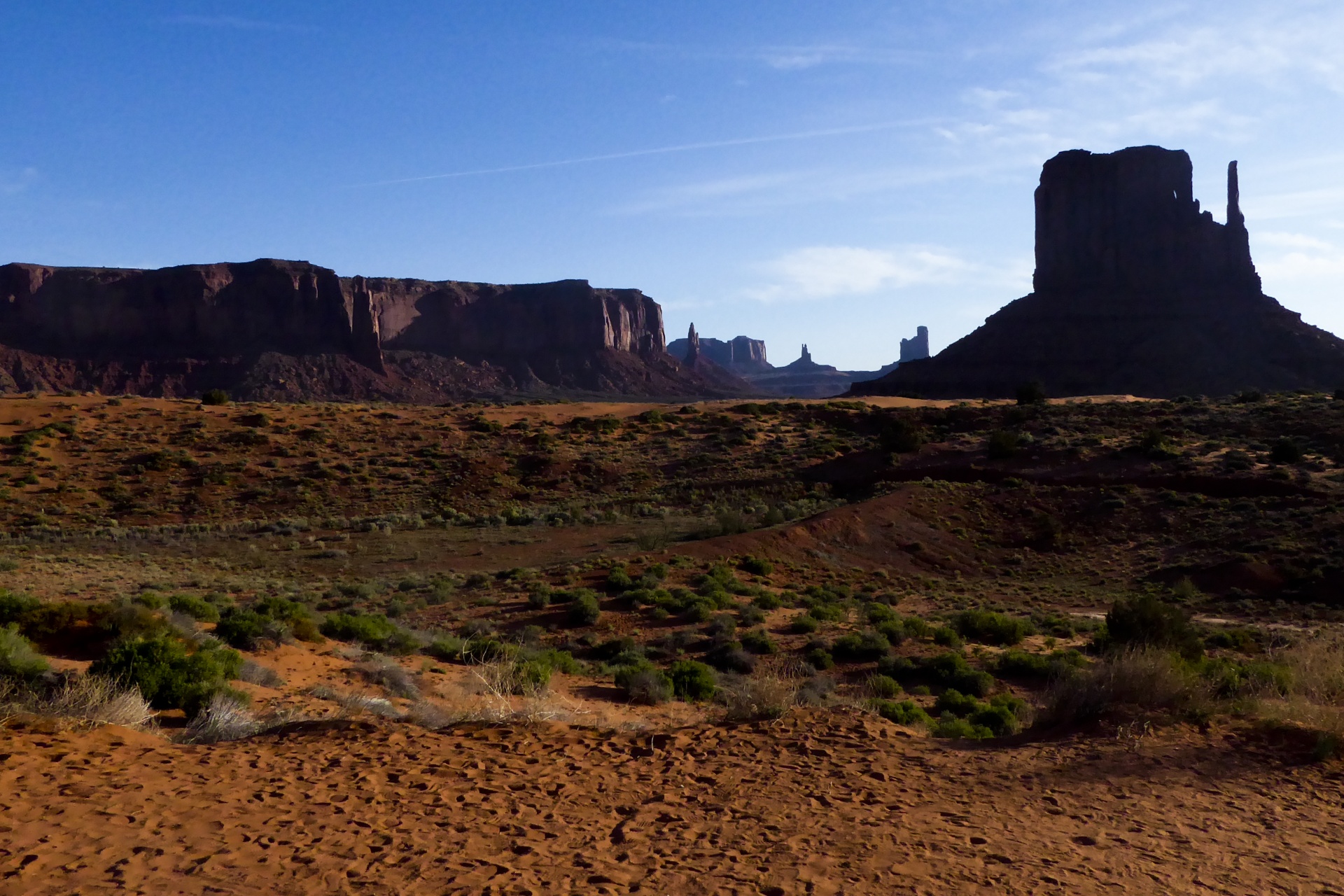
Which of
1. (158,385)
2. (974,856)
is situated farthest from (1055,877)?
(158,385)

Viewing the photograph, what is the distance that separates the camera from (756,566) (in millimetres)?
24547

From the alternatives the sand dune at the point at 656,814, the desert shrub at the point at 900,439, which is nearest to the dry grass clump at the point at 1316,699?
the sand dune at the point at 656,814

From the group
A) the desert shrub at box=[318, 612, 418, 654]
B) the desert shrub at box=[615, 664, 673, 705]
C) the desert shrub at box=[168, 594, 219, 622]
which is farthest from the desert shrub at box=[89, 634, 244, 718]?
the desert shrub at box=[615, 664, 673, 705]

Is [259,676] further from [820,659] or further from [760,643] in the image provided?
[820,659]

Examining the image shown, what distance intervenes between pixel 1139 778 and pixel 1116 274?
104m

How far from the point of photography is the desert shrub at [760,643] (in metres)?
Result: 17.0

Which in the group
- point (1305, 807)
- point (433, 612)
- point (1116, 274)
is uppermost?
point (1116, 274)

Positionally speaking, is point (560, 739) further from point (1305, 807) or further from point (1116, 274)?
point (1116, 274)

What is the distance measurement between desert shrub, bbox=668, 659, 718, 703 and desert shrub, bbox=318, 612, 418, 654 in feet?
13.8

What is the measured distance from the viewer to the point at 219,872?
5.69 m

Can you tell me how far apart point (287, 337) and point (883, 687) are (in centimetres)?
12495

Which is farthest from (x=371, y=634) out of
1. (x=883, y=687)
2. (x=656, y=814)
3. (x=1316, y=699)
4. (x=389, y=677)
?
(x=1316, y=699)

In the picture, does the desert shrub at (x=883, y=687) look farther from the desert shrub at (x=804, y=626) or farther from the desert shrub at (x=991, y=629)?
the desert shrub at (x=991, y=629)

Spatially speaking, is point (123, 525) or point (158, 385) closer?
point (123, 525)
